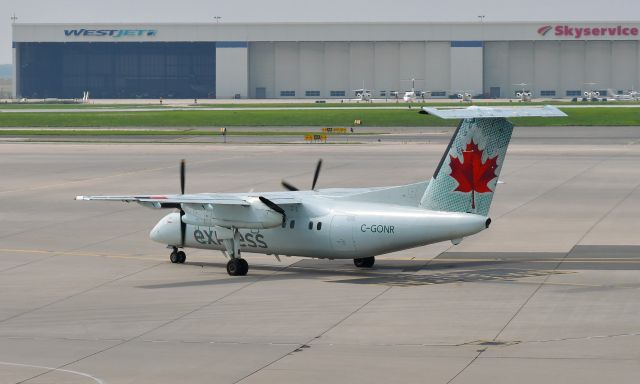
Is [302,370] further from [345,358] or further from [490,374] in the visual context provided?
[490,374]

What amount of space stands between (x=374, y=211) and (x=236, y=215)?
425 cm

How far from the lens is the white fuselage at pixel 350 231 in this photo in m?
32.8

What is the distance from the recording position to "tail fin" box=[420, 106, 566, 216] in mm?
33500

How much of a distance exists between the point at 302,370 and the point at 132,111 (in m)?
142

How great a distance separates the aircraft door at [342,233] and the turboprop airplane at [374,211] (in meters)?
0.03

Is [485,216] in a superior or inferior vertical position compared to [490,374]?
superior

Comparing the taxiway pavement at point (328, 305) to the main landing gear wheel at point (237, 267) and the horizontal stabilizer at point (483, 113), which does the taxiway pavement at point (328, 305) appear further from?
the horizontal stabilizer at point (483, 113)

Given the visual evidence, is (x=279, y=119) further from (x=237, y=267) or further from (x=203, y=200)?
(x=203, y=200)

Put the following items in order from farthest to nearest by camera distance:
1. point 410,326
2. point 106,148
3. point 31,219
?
point 106,148 → point 31,219 → point 410,326

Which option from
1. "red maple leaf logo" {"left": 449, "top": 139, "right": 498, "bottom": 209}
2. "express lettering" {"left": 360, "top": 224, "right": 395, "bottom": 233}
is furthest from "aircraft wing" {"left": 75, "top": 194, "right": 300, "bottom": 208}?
"red maple leaf logo" {"left": 449, "top": 139, "right": 498, "bottom": 209}

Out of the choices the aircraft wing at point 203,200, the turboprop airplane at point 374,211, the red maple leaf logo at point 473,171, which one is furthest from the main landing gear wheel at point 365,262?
the red maple leaf logo at point 473,171

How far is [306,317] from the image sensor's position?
28.4 meters

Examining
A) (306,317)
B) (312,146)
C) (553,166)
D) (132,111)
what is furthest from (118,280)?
(132,111)

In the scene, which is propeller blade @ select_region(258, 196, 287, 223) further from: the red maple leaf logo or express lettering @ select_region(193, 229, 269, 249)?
the red maple leaf logo
